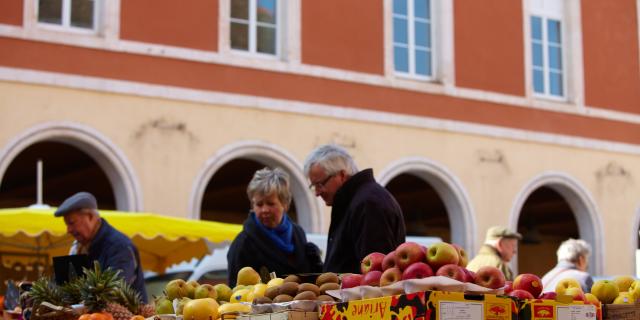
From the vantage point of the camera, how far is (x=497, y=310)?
369 centimetres

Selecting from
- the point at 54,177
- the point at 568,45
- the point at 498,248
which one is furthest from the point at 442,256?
the point at 54,177

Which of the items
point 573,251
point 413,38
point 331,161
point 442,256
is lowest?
point 442,256

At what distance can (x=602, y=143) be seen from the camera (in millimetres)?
19359

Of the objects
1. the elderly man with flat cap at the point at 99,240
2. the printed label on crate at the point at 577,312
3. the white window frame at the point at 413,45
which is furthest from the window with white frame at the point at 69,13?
the printed label on crate at the point at 577,312

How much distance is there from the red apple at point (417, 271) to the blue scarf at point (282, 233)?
1932 mm

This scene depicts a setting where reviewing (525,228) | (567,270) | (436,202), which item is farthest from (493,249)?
(525,228)

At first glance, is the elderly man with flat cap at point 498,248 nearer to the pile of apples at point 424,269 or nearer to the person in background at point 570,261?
the person in background at point 570,261

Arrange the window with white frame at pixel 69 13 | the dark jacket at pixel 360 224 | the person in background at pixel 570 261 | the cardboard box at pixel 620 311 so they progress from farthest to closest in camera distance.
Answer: the window with white frame at pixel 69 13
the person in background at pixel 570 261
the dark jacket at pixel 360 224
the cardboard box at pixel 620 311

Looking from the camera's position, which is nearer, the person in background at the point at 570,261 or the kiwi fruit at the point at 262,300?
the kiwi fruit at the point at 262,300

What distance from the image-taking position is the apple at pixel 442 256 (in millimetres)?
4113

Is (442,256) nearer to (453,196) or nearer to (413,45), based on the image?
(453,196)

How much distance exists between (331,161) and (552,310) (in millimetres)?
1815

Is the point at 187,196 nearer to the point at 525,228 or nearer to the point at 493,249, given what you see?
the point at 493,249

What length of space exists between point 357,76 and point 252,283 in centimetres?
1153
